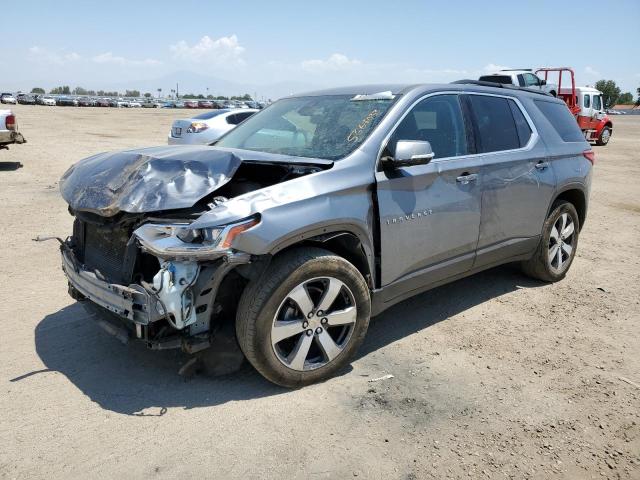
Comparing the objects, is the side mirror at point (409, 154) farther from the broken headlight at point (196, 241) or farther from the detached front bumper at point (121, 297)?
the detached front bumper at point (121, 297)

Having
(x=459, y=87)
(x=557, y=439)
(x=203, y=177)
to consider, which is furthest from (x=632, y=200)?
(x=203, y=177)

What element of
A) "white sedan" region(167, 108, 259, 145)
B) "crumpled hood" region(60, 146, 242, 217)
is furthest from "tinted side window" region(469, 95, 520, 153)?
"white sedan" region(167, 108, 259, 145)

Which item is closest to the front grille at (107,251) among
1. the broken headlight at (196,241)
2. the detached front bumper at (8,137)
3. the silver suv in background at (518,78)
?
the broken headlight at (196,241)

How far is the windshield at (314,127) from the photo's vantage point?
145 inches

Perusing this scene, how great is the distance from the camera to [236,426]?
2938 millimetres

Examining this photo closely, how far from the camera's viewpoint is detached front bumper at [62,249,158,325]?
2.87 m

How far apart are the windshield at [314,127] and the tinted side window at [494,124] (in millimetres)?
938

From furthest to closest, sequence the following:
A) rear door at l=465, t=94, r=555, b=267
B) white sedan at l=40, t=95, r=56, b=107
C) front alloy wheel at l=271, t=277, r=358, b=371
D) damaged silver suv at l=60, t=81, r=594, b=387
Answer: white sedan at l=40, t=95, r=56, b=107 < rear door at l=465, t=94, r=555, b=267 < front alloy wheel at l=271, t=277, r=358, b=371 < damaged silver suv at l=60, t=81, r=594, b=387

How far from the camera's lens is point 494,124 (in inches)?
178

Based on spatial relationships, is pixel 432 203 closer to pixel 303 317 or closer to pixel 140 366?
pixel 303 317

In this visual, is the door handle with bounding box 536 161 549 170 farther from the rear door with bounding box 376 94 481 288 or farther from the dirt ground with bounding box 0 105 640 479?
the dirt ground with bounding box 0 105 640 479

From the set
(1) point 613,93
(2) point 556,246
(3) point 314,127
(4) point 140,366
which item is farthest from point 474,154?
(1) point 613,93

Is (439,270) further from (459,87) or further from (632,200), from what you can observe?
(632,200)

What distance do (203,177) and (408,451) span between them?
1.93 metres
